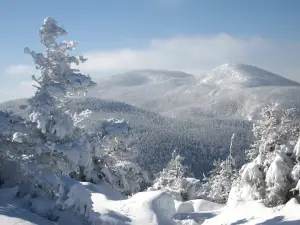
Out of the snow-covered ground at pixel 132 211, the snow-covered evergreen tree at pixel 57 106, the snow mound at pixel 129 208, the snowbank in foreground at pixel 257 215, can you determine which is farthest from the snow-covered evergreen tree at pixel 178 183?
the snow-covered evergreen tree at pixel 57 106

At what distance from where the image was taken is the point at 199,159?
194m

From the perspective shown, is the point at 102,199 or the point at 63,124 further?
the point at 102,199

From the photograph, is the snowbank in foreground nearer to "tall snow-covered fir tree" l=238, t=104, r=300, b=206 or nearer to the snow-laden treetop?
"tall snow-covered fir tree" l=238, t=104, r=300, b=206

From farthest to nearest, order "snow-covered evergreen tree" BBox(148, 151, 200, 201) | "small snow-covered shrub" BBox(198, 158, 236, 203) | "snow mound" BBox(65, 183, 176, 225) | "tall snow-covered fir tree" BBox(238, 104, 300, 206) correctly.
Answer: "small snow-covered shrub" BBox(198, 158, 236, 203) < "snow-covered evergreen tree" BBox(148, 151, 200, 201) < "tall snow-covered fir tree" BBox(238, 104, 300, 206) < "snow mound" BBox(65, 183, 176, 225)

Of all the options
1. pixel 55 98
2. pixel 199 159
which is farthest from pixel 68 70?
pixel 199 159

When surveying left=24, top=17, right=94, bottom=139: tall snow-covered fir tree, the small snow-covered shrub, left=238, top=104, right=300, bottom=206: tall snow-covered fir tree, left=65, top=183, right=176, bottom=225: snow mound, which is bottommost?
the small snow-covered shrub

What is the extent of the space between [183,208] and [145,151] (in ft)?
562

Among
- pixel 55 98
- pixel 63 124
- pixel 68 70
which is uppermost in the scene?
pixel 68 70

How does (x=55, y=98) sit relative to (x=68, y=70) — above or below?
below

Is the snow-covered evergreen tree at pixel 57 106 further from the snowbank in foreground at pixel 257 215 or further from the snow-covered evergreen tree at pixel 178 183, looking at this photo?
the snow-covered evergreen tree at pixel 178 183

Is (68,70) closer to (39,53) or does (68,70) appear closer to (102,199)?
(39,53)

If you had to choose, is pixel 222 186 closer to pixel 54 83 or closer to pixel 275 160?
pixel 275 160

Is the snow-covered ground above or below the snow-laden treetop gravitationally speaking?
below

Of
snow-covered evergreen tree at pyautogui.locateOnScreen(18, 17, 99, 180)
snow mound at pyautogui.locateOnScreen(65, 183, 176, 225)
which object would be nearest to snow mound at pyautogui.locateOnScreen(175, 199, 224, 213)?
snow mound at pyautogui.locateOnScreen(65, 183, 176, 225)
